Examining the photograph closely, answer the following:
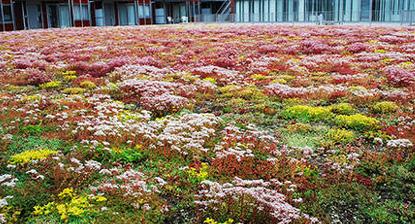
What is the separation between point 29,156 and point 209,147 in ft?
12.9

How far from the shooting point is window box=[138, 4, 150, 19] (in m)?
77.2

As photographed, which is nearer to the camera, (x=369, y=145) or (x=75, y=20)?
(x=369, y=145)

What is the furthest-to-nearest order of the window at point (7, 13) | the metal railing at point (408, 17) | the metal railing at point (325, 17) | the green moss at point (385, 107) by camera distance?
1. the metal railing at point (325, 17)
2. the window at point (7, 13)
3. the metal railing at point (408, 17)
4. the green moss at point (385, 107)

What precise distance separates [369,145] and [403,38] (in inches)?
Answer: 969

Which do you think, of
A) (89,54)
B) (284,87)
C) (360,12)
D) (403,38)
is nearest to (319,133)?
(284,87)

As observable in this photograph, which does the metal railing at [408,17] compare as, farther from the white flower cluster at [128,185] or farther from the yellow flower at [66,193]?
the yellow flower at [66,193]

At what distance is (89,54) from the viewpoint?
26812 millimetres

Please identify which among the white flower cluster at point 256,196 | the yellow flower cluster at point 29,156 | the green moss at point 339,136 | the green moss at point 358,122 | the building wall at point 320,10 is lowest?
the white flower cluster at point 256,196

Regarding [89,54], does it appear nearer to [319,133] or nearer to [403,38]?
[319,133]

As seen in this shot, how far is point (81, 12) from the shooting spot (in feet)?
223

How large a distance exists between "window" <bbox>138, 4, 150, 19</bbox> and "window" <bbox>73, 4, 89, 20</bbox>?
10913 mm

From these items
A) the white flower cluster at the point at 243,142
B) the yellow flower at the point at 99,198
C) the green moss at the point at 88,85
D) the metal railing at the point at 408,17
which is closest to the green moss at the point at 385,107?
the white flower cluster at the point at 243,142

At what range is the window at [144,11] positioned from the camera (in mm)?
77188

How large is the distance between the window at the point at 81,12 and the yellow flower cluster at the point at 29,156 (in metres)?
61.6
